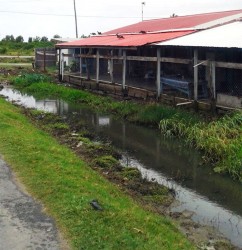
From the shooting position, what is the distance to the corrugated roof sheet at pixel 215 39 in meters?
14.9

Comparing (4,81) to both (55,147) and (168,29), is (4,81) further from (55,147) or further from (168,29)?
(55,147)

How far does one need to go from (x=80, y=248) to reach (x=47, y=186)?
235 cm

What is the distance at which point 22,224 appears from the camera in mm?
6172

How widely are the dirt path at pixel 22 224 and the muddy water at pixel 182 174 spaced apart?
308cm

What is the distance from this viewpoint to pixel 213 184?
10133mm

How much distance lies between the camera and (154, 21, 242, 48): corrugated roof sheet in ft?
48.8

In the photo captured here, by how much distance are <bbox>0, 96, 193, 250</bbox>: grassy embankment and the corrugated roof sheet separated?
741 centimetres

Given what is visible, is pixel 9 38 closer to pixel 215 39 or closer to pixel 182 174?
pixel 215 39

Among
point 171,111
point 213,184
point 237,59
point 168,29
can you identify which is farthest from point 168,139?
point 168,29

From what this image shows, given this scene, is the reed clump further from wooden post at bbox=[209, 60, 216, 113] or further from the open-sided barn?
the open-sided barn

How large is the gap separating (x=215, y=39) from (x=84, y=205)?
37.4ft

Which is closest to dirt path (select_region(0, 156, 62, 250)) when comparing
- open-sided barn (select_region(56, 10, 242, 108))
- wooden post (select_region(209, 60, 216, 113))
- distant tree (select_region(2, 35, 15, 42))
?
open-sided barn (select_region(56, 10, 242, 108))

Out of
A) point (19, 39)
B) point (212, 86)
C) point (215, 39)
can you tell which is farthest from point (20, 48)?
point (212, 86)

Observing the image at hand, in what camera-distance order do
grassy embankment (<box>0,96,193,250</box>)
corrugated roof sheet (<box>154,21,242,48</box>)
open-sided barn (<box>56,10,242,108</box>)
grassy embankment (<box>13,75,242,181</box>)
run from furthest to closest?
open-sided barn (<box>56,10,242,108</box>)
corrugated roof sheet (<box>154,21,242,48</box>)
grassy embankment (<box>13,75,242,181</box>)
grassy embankment (<box>0,96,193,250</box>)
